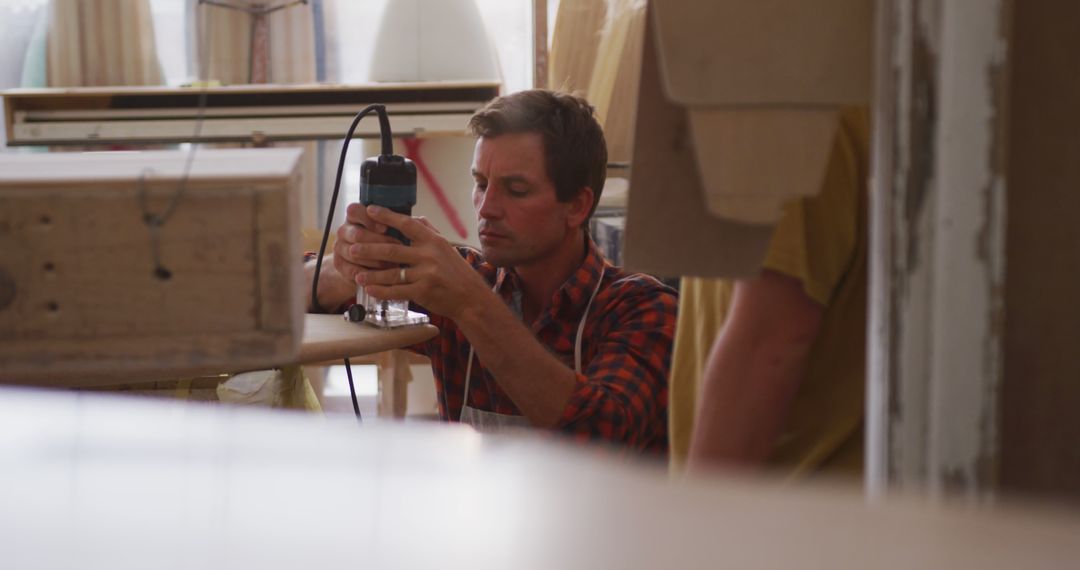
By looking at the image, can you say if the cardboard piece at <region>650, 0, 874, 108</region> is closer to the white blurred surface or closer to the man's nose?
the white blurred surface

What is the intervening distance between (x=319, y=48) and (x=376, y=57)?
0.26m

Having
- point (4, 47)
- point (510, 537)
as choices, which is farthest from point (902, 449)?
point (4, 47)

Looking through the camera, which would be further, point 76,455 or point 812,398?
point 812,398

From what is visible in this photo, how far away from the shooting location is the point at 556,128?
6.13ft

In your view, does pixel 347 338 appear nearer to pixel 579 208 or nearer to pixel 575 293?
pixel 575 293

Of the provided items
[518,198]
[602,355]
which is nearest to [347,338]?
[602,355]

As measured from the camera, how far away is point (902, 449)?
643 millimetres

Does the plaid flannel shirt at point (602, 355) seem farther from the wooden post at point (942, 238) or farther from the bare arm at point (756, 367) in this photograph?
the wooden post at point (942, 238)

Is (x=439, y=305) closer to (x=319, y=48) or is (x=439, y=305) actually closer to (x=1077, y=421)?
(x=1077, y=421)

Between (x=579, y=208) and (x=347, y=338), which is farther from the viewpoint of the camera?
(x=579, y=208)

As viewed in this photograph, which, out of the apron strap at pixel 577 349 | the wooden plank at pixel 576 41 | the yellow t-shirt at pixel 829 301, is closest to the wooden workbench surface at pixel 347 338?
the apron strap at pixel 577 349

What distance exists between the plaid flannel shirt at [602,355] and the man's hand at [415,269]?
0.16 meters

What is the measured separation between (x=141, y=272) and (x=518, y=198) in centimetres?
112

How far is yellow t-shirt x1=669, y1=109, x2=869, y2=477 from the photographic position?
86 cm
